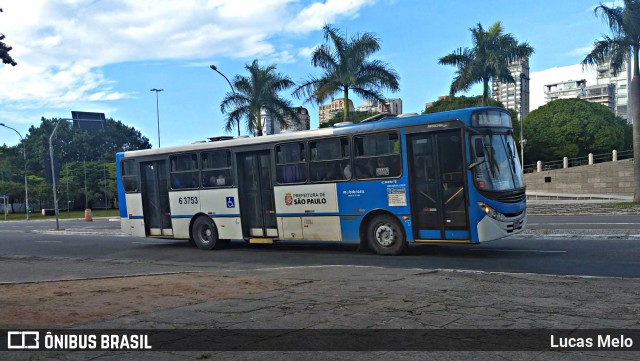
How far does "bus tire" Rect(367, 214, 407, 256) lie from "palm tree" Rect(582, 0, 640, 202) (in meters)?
21.9

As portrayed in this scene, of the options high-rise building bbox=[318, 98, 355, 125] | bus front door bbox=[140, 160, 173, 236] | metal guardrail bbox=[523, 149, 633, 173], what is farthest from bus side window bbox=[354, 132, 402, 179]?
metal guardrail bbox=[523, 149, 633, 173]

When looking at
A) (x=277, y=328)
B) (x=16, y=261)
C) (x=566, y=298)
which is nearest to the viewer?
(x=277, y=328)

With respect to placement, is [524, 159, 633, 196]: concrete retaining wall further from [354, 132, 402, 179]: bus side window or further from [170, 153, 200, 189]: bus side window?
[170, 153, 200, 189]: bus side window

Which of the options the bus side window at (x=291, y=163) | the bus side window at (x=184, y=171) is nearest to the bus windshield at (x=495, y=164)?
the bus side window at (x=291, y=163)

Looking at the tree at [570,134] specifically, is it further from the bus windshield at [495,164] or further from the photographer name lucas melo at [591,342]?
the photographer name lucas melo at [591,342]

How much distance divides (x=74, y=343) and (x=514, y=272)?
7.30 meters

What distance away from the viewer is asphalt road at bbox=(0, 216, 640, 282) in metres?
11.0

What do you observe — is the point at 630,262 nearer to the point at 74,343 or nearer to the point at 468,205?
the point at 468,205

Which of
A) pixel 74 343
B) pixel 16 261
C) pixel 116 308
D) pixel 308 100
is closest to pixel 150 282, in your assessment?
pixel 116 308

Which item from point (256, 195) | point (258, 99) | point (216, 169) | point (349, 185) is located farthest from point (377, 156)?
point (258, 99)

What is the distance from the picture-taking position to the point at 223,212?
16.6 meters

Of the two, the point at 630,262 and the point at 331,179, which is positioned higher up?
the point at 331,179

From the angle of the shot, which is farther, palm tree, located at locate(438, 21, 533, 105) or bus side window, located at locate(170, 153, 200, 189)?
palm tree, located at locate(438, 21, 533, 105)

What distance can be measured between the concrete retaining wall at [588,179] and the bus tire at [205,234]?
135 ft
